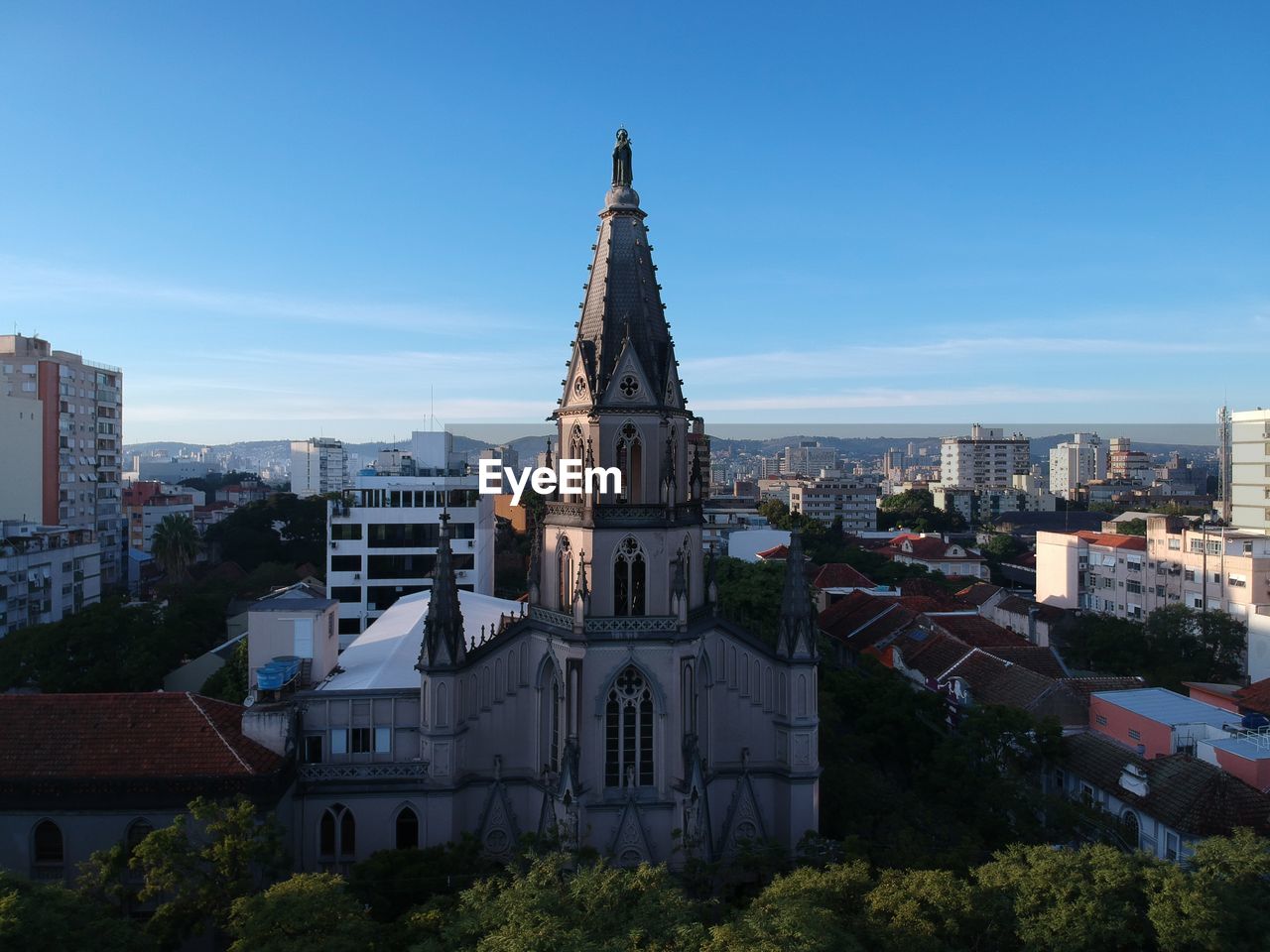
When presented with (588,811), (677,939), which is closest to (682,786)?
(588,811)

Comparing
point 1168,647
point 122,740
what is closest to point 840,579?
point 1168,647

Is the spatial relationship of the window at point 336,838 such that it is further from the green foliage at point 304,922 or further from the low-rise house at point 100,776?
the green foliage at point 304,922

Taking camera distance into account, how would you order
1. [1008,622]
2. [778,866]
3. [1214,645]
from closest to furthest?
[778,866], [1214,645], [1008,622]

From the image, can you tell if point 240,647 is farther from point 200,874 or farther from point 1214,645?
point 1214,645

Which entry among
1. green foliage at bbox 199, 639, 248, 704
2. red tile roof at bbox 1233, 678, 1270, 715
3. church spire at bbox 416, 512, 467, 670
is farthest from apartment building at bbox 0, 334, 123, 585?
red tile roof at bbox 1233, 678, 1270, 715

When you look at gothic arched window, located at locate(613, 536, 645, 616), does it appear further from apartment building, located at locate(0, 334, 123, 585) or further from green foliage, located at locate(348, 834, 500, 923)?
apartment building, located at locate(0, 334, 123, 585)

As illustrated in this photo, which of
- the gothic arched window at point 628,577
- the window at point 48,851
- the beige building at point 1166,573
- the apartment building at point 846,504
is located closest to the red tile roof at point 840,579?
the beige building at point 1166,573
